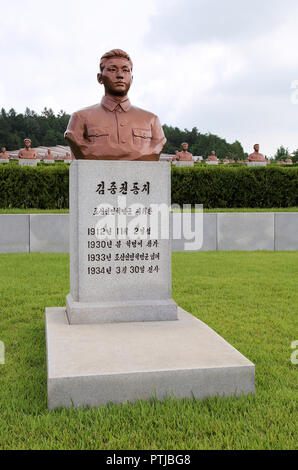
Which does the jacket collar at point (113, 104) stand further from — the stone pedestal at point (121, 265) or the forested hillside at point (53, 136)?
the forested hillside at point (53, 136)

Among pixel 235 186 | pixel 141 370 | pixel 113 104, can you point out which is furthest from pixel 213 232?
pixel 141 370

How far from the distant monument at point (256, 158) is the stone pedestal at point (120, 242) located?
17086 millimetres

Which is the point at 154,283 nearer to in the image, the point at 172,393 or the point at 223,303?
the point at 223,303

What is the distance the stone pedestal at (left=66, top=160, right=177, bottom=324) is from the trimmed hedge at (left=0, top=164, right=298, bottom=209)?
706 centimetres

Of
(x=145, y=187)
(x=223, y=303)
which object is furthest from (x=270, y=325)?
(x=145, y=187)

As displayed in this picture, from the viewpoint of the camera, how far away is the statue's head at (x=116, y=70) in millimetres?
4738

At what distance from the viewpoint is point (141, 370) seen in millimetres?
3072

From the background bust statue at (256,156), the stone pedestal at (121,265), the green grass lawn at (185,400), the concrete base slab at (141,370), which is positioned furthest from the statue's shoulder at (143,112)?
the background bust statue at (256,156)

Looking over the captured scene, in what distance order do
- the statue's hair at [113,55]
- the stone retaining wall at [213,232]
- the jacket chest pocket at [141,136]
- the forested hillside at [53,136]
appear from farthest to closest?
the forested hillside at [53,136], the stone retaining wall at [213,232], the jacket chest pocket at [141,136], the statue's hair at [113,55]

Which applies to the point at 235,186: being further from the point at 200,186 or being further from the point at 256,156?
the point at 256,156

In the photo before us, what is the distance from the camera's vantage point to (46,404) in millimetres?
3029

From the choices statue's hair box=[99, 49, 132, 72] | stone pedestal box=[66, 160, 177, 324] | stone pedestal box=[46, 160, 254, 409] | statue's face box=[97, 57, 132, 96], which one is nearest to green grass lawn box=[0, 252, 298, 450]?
stone pedestal box=[46, 160, 254, 409]

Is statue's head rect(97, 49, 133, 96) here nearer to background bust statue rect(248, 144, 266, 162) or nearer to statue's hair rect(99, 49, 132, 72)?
statue's hair rect(99, 49, 132, 72)

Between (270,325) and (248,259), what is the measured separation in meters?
4.59
